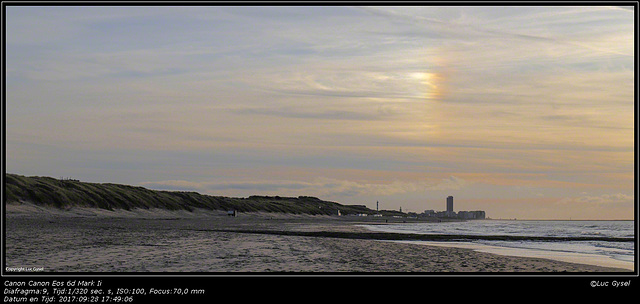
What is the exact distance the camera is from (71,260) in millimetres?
17344

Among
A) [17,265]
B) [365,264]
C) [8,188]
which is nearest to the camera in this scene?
[17,265]

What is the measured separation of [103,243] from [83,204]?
2338 inches

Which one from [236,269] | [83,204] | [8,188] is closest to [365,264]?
[236,269]

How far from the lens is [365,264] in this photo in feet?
61.6
